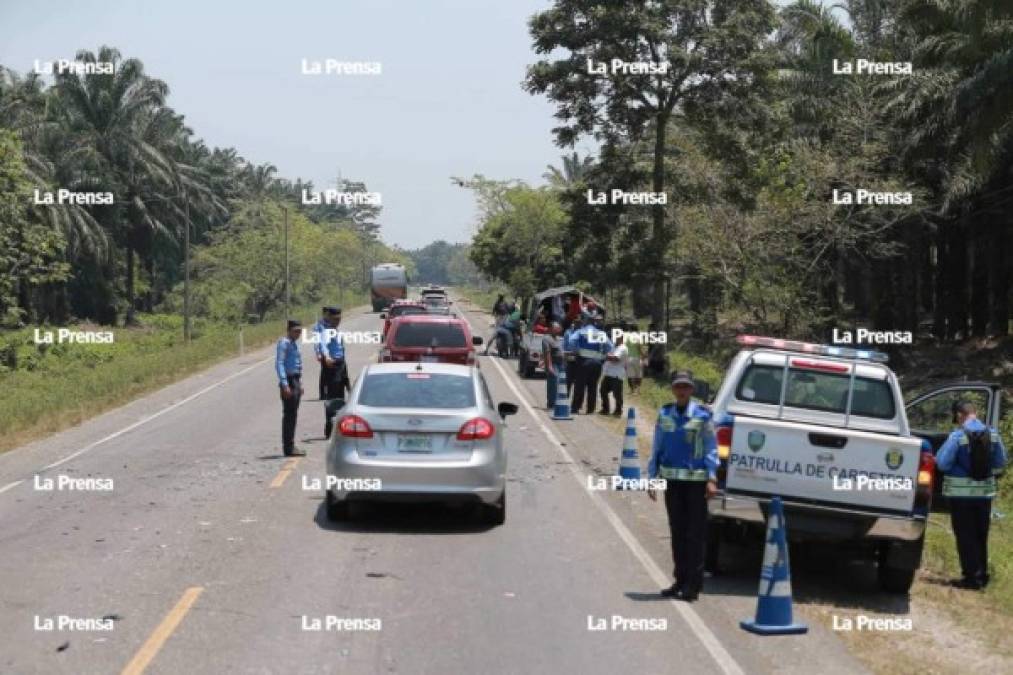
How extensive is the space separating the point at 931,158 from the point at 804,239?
4257 millimetres

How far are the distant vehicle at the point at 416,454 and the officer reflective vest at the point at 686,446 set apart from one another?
105 inches

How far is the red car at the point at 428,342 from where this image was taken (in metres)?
21.8

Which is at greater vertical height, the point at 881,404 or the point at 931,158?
the point at 931,158

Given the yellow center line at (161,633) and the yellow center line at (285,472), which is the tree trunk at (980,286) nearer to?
the yellow center line at (285,472)

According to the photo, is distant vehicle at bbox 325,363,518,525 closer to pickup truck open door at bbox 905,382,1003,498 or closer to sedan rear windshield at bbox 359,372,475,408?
sedan rear windshield at bbox 359,372,475,408

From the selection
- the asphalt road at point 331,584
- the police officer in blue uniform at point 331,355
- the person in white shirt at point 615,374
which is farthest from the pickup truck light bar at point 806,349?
the person in white shirt at point 615,374

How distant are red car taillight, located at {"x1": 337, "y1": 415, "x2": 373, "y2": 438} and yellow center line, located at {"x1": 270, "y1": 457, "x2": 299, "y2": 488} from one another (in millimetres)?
2957

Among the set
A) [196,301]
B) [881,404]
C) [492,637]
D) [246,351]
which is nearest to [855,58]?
[246,351]

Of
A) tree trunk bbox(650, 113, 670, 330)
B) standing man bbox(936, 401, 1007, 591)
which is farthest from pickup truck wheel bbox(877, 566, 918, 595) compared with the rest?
tree trunk bbox(650, 113, 670, 330)

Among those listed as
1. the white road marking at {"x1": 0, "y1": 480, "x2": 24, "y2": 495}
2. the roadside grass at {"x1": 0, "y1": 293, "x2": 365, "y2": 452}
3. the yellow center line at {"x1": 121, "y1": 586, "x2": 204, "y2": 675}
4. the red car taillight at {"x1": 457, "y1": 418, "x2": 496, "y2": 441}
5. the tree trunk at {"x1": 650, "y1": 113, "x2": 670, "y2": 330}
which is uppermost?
the tree trunk at {"x1": 650, "y1": 113, "x2": 670, "y2": 330}

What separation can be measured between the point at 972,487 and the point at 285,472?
8.49m

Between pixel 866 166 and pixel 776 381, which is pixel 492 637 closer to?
pixel 776 381

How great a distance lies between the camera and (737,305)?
34438 mm

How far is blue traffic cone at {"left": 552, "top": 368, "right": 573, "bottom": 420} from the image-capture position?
2280cm
